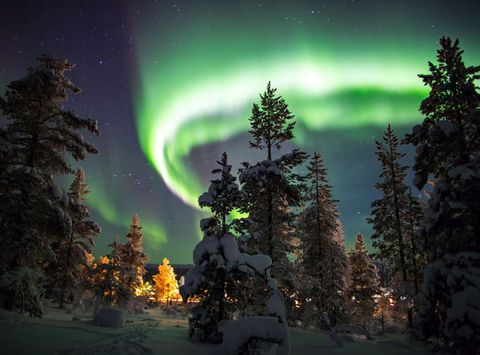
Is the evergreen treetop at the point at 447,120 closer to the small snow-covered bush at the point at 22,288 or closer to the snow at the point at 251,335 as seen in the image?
the snow at the point at 251,335

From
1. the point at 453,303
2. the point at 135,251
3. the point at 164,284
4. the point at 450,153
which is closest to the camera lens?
the point at 453,303

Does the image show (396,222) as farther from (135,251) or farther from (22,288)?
(135,251)

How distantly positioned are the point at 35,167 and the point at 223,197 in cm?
715

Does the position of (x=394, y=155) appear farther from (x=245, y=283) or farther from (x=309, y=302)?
(x=245, y=283)

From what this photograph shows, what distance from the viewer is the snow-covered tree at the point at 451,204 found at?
27.3 ft

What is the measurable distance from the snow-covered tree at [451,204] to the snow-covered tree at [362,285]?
23650 mm

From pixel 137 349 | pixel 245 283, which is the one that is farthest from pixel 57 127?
pixel 245 283

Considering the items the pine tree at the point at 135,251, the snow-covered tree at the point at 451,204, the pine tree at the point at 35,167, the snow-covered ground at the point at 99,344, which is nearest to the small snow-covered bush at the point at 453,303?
the snow-covered tree at the point at 451,204

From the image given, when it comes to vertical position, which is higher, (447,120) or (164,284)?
(447,120)

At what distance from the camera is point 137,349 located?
8688 mm

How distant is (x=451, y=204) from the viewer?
31.0 feet

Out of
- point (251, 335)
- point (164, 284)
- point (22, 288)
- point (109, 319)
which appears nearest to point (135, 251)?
point (164, 284)

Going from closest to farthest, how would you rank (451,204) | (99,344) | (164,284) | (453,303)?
(453,303) < (99,344) < (451,204) < (164,284)

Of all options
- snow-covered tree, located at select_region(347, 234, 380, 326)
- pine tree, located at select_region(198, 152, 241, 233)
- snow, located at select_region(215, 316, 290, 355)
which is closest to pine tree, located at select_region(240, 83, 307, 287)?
pine tree, located at select_region(198, 152, 241, 233)
